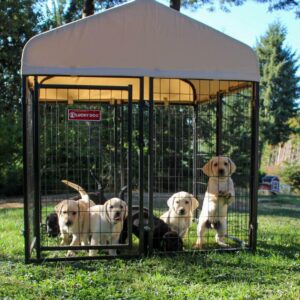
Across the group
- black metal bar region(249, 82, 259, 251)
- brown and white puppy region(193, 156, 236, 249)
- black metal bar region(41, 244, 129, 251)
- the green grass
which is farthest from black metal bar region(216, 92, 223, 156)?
black metal bar region(41, 244, 129, 251)

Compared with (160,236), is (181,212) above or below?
above

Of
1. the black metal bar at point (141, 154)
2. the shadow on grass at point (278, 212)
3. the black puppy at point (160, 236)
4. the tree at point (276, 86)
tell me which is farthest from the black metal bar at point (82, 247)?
the tree at point (276, 86)

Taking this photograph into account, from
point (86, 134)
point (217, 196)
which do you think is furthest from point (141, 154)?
point (86, 134)

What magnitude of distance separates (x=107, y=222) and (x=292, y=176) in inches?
636

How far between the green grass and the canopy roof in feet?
6.99

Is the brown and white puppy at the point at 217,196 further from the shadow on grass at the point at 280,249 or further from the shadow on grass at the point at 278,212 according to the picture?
the shadow on grass at the point at 278,212

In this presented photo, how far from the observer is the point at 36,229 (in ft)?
16.7

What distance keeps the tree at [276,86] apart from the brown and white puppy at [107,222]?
2576cm

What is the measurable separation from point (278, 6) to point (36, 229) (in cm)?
938

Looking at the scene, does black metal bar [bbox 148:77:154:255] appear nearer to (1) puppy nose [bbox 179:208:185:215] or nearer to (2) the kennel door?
(2) the kennel door

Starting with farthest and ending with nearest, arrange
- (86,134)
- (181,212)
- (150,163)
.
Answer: (86,134) < (181,212) < (150,163)

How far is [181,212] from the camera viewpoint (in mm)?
6043

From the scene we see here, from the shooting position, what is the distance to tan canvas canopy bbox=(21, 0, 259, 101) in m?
4.98

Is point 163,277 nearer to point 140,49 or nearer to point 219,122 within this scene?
point 140,49
